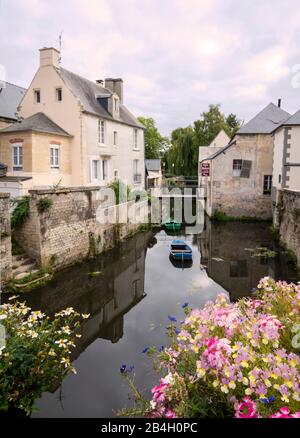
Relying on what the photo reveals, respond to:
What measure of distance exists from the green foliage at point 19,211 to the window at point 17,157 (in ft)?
19.9

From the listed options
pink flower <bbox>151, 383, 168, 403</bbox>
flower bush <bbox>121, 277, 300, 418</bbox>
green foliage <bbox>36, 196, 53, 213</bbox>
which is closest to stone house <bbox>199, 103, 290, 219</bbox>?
green foliage <bbox>36, 196, 53, 213</bbox>

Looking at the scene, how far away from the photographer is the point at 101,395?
5.55m

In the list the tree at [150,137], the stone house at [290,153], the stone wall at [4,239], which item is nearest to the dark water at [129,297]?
the stone wall at [4,239]

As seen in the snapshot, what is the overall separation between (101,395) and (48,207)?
7.32 metres

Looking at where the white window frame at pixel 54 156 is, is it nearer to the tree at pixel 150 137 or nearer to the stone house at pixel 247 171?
the stone house at pixel 247 171

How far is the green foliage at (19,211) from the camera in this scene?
10.9m

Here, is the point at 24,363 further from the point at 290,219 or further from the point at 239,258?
the point at 290,219

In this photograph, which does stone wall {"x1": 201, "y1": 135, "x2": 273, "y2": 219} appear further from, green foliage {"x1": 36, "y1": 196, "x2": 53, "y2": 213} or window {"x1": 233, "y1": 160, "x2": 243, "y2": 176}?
green foliage {"x1": 36, "y1": 196, "x2": 53, "y2": 213}

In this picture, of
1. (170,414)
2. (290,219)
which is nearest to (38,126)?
(290,219)

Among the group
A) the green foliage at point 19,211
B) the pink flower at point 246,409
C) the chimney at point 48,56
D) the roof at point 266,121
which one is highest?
the chimney at point 48,56

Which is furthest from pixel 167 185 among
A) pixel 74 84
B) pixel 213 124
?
pixel 74 84

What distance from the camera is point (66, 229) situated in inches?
485

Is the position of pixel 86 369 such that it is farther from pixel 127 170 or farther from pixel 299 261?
pixel 127 170

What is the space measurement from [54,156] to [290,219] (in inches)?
506
